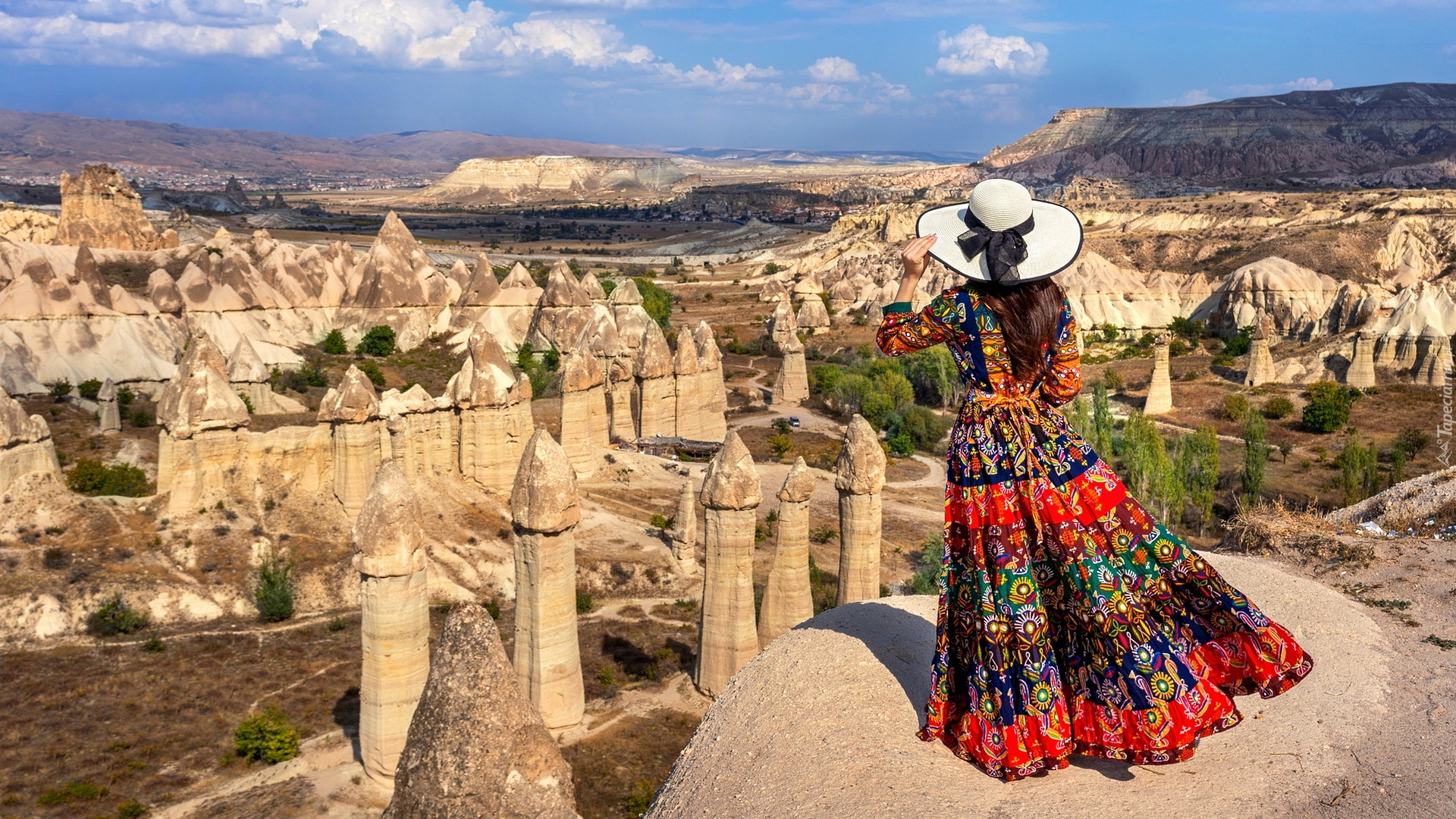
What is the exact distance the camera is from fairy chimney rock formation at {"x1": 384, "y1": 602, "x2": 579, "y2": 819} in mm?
5508

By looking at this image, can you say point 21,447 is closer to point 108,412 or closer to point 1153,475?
point 108,412

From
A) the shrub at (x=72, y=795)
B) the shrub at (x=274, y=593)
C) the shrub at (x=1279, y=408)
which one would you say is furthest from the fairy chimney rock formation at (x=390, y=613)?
the shrub at (x=1279, y=408)

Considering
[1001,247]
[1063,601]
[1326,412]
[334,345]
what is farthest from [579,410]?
[1326,412]

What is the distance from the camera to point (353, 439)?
20359 mm

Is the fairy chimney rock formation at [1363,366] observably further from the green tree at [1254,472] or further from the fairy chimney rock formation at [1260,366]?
the green tree at [1254,472]

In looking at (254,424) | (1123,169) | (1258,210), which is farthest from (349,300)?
(1123,169)

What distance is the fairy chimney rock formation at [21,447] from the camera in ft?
60.3

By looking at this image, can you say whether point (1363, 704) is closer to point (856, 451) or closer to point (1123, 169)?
point (856, 451)

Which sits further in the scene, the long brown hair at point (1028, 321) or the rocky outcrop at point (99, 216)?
the rocky outcrop at point (99, 216)

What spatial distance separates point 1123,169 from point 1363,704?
186201 millimetres

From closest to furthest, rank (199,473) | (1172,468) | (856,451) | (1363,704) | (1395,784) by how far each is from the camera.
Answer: (1395,784)
(1363,704)
(856,451)
(199,473)
(1172,468)

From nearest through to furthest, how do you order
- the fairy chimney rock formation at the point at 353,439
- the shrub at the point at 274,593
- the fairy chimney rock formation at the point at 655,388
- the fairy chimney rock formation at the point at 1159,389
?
1. the shrub at the point at 274,593
2. the fairy chimney rock formation at the point at 353,439
3. the fairy chimney rock formation at the point at 655,388
4. the fairy chimney rock formation at the point at 1159,389

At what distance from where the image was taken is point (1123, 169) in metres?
178

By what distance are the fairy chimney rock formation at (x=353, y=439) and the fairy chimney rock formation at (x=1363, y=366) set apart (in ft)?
116
